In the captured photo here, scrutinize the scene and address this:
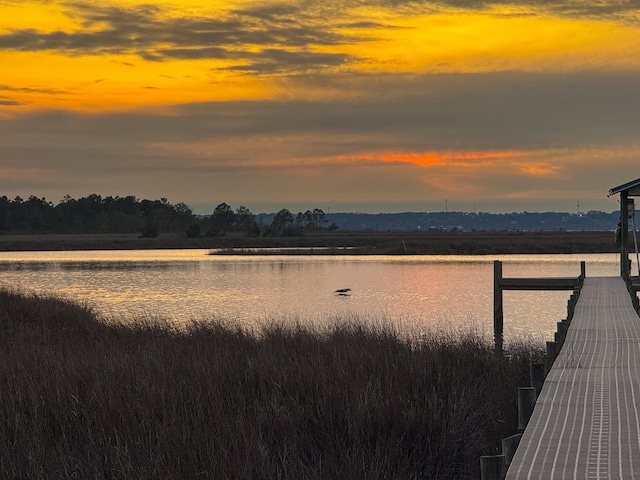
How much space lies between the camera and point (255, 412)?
36.2 ft

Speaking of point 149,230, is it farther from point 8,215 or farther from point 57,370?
point 57,370

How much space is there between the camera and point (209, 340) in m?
18.8

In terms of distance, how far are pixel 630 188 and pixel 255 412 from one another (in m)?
17.9

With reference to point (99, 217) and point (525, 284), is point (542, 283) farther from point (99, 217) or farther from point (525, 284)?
point (99, 217)

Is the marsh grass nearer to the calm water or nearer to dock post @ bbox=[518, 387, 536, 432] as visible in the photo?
dock post @ bbox=[518, 387, 536, 432]

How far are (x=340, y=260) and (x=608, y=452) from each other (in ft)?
229

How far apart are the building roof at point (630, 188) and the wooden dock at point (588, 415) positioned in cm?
1104

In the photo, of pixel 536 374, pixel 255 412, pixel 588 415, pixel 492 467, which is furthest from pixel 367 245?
pixel 492 467

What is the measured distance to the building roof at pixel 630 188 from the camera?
80.0 ft

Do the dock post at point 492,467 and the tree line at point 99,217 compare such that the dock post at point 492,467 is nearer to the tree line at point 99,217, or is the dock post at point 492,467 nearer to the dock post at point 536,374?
the dock post at point 536,374

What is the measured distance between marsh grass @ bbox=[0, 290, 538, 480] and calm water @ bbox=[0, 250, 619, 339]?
829 centimetres

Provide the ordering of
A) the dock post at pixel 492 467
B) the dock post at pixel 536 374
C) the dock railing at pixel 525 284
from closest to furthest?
1. the dock post at pixel 492 467
2. the dock post at pixel 536 374
3. the dock railing at pixel 525 284

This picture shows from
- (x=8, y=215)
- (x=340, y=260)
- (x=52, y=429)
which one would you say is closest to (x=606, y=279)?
(x=52, y=429)

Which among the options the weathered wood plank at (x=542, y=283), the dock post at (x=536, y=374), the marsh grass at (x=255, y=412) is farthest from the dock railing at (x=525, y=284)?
the dock post at (x=536, y=374)
